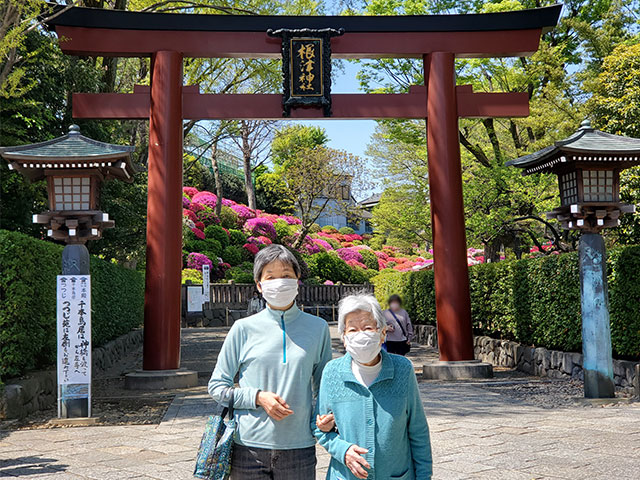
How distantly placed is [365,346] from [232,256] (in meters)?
28.8

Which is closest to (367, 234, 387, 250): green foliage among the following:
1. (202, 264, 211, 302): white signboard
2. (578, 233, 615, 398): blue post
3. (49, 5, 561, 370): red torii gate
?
(202, 264, 211, 302): white signboard

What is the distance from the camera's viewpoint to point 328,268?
32.8 m

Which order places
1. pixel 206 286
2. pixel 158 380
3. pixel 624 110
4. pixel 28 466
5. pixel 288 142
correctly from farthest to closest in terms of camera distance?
pixel 288 142 < pixel 206 286 < pixel 624 110 < pixel 158 380 < pixel 28 466

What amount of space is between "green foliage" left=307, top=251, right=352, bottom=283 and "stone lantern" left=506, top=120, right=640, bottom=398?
23965 mm

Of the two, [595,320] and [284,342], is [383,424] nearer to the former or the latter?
[284,342]

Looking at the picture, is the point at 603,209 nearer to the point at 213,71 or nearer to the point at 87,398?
the point at 87,398

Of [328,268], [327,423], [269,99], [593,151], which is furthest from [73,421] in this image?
[328,268]

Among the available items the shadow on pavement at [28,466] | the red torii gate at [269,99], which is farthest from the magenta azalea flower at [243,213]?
the shadow on pavement at [28,466]

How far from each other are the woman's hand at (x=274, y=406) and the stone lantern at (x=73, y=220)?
5.83 metres

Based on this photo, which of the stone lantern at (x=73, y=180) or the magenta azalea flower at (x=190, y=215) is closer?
the stone lantern at (x=73, y=180)

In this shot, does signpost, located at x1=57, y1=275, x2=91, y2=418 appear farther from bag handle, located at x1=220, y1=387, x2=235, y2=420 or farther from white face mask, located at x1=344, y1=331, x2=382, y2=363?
white face mask, located at x1=344, y1=331, x2=382, y2=363

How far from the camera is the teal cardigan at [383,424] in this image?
2479 millimetres

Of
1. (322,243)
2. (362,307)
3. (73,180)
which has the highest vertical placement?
(322,243)

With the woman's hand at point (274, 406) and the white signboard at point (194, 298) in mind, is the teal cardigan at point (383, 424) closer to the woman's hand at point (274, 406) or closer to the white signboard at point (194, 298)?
the woman's hand at point (274, 406)
